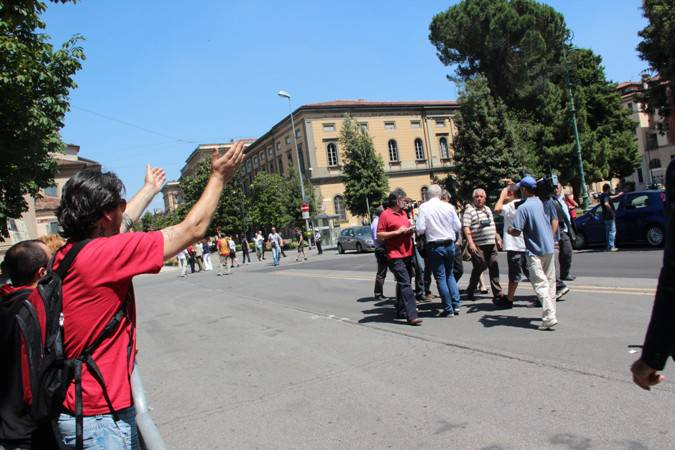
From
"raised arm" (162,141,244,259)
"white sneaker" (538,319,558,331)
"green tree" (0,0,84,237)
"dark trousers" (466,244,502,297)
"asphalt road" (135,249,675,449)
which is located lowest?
"asphalt road" (135,249,675,449)

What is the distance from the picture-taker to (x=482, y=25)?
38.8 metres

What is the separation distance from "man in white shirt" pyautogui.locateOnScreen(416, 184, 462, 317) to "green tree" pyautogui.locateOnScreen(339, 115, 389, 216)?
3321 cm

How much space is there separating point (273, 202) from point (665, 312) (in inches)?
1980

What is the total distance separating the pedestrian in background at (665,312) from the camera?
5.82 feet

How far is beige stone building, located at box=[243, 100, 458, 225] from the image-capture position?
54.0 m

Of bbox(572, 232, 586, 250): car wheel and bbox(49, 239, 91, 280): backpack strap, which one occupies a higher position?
bbox(49, 239, 91, 280): backpack strap

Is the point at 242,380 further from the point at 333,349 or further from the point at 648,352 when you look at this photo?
the point at 648,352

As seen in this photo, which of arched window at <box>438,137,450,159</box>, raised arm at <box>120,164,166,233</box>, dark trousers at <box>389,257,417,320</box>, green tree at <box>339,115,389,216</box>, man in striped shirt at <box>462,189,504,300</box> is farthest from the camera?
arched window at <box>438,137,450,159</box>

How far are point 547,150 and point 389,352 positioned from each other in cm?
3885

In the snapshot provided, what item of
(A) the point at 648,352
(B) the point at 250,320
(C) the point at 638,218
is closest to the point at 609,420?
(A) the point at 648,352

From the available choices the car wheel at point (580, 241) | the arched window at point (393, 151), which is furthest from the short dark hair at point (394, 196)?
the arched window at point (393, 151)

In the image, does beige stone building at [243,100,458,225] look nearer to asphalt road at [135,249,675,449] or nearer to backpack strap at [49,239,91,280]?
asphalt road at [135,249,675,449]

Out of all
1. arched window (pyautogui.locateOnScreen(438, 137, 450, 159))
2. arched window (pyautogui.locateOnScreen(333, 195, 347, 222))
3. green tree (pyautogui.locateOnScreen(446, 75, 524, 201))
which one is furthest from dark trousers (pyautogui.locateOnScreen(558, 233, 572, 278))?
arched window (pyautogui.locateOnScreen(438, 137, 450, 159))

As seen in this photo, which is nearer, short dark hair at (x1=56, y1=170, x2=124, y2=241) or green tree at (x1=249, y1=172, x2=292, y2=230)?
short dark hair at (x1=56, y1=170, x2=124, y2=241)
